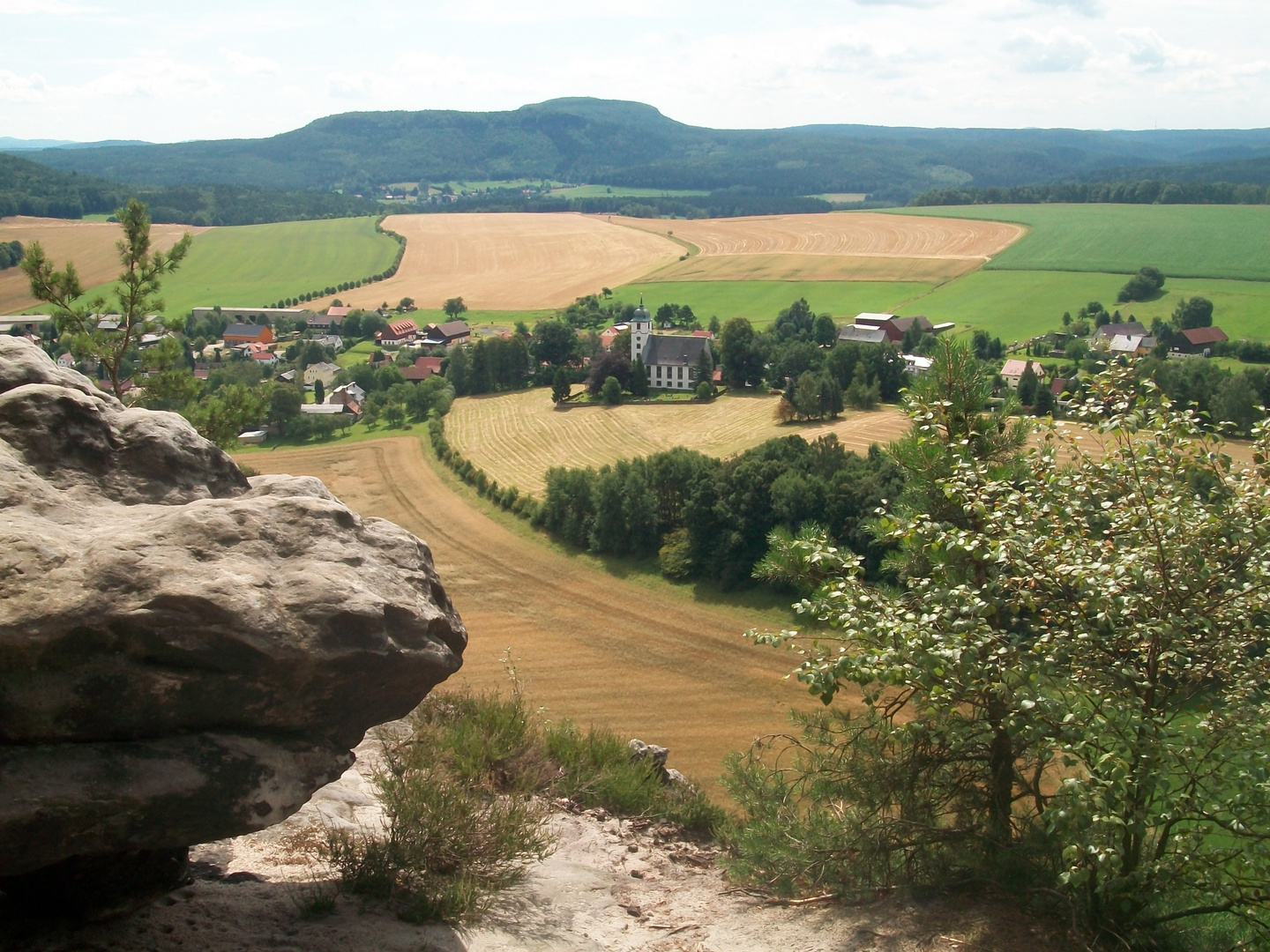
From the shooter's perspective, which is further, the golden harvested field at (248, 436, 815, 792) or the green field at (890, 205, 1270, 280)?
the green field at (890, 205, 1270, 280)

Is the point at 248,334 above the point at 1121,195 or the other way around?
the other way around

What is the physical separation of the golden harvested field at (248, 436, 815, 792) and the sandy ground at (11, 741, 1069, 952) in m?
12.6

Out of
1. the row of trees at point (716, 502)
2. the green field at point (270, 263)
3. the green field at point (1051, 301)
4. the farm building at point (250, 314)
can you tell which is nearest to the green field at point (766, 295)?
the green field at point (1051, 301)

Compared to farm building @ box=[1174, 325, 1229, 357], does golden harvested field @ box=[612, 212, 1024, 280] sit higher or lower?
higher

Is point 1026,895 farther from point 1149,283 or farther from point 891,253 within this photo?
point 891,253

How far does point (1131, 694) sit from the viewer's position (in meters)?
7.66

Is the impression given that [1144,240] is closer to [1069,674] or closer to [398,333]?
[398,333]

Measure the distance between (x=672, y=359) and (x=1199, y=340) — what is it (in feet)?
134

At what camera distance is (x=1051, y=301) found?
92.4 m

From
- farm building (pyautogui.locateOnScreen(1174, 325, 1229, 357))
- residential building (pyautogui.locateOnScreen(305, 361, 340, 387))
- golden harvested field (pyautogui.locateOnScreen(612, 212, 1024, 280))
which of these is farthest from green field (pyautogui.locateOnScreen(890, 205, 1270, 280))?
residential building (pyautogui.locateOnScreen(305, 361, 340, 387))

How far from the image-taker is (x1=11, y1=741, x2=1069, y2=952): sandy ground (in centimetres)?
819

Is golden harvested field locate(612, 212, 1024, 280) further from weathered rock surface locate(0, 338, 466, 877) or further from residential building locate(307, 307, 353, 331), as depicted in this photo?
weathered rock surface locate(0, 338, 466, 877)

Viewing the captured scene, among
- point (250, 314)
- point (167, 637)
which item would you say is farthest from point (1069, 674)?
point (250, 314)

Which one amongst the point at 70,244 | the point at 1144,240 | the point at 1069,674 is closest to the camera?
the point at 1069,674
